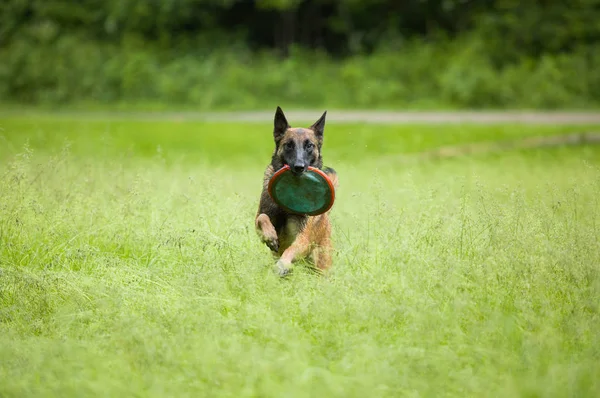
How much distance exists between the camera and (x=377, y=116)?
20.9 m

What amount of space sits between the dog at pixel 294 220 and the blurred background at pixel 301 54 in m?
16.6

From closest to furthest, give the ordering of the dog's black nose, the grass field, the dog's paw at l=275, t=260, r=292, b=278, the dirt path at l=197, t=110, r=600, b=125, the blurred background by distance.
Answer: the grass field < the dog's paw at l=275, t=260, r=292, b=278 < the dog's black nose < the dirt path at l=197, t=110, r=600, b=125 < the blurred background

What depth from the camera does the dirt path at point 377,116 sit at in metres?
19.7

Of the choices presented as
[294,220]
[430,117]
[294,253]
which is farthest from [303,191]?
[430,117]

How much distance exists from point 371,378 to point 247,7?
27.7 meters

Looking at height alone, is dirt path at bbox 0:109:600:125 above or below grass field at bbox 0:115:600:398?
above

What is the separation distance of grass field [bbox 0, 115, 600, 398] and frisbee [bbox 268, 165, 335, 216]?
436 millimetres

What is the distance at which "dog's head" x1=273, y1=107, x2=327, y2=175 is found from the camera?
628 centimetres

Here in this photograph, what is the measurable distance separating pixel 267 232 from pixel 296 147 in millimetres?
651

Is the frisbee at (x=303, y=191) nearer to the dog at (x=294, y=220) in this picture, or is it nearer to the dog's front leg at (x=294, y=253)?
the dog at (x=294, y=220)

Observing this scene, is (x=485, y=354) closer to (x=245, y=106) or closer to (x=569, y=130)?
(x=569, y=130)

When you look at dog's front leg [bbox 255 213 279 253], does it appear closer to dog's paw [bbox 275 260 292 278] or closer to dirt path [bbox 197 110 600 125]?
dog's paw [bbox 275 260 292 278]

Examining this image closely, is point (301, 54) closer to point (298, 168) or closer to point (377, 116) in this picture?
point (377, 116)

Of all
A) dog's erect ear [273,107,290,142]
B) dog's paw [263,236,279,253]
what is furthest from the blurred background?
dog's paw [263,236,279,253]
